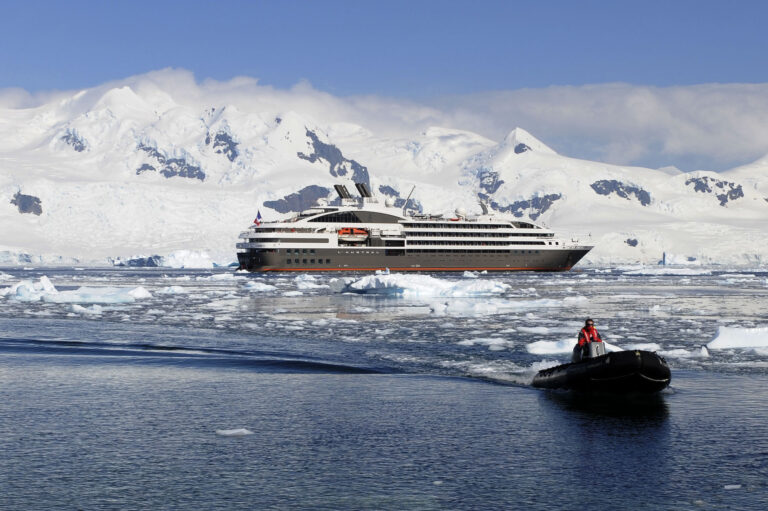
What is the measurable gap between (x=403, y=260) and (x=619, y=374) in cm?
11049

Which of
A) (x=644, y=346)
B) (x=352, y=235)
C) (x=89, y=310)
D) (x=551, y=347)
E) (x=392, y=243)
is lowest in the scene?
(x=644, y=346)

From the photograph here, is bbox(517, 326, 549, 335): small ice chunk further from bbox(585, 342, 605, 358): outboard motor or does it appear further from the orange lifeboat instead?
the orange lifeboat

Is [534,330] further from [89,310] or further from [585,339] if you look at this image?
[89,310]

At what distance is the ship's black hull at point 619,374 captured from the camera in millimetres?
20062

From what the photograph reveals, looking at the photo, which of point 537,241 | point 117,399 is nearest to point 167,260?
point 537,241

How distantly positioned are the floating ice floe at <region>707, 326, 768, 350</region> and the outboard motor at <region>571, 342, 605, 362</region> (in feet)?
28.2

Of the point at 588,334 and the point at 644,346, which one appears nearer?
the point at 588,334

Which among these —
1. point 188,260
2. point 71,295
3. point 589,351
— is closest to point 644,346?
point 589,351

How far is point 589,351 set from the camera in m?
21.4

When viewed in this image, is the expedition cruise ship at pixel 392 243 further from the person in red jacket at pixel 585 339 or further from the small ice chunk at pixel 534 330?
the person in red jacket at pixel 585 339

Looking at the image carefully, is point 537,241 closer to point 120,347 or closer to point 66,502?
point 120,347

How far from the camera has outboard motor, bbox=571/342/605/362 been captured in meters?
21.4

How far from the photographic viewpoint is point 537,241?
13712 cm

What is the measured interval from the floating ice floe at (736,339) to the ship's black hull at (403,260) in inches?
3908
